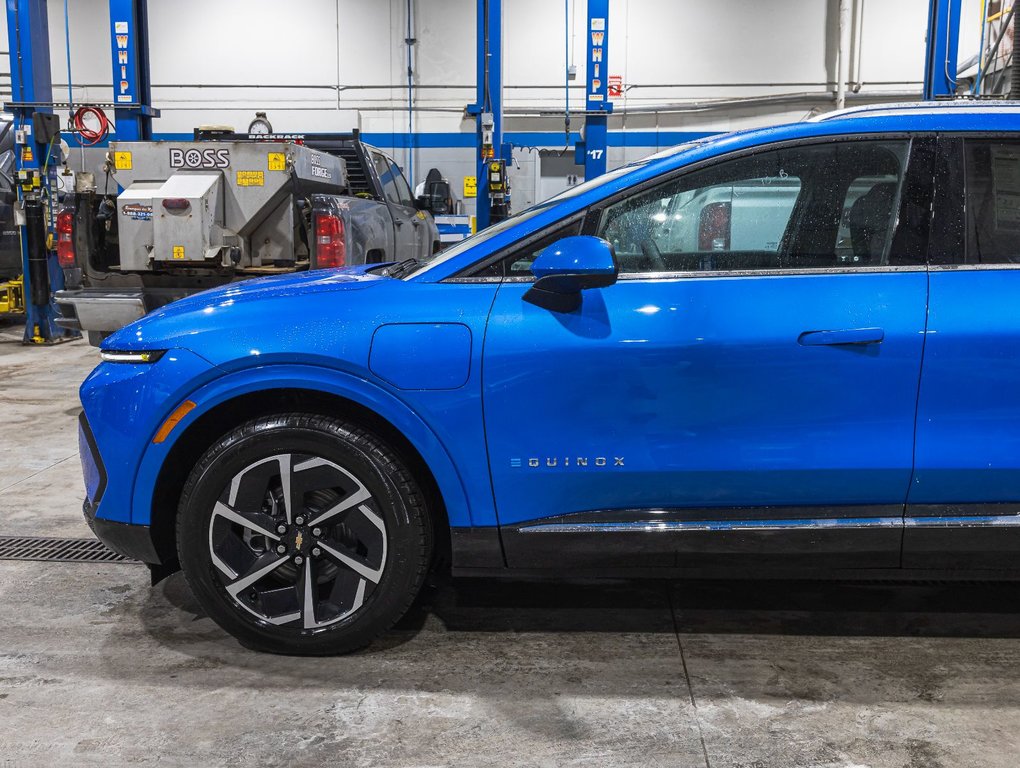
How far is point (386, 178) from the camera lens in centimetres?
972

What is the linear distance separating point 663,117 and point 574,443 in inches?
598

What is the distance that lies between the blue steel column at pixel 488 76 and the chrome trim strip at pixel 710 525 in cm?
773

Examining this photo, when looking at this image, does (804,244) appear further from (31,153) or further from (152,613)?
(31,153)

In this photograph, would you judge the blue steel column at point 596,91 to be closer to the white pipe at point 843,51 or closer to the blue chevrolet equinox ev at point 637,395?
the blue chevrolet equinox ev at point 637,395

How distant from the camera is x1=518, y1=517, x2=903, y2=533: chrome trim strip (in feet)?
8.75

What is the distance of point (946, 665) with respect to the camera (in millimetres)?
2807

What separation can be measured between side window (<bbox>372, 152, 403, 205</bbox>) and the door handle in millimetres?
7293

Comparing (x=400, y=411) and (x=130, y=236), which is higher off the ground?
(x=130, y=236)

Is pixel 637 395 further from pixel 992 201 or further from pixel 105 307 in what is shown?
pixel 105 307

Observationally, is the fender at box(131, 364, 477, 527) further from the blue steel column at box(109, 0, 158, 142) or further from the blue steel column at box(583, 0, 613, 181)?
the blue steel column at box(109, 0, 158, 142)

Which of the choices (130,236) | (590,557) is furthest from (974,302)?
(130,236)

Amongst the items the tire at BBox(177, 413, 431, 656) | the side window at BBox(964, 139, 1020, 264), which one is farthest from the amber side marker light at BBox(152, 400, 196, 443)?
the side window at BBox(964, 139, 1020, 264)

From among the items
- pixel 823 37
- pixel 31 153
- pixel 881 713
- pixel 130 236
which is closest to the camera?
pixel 881 713

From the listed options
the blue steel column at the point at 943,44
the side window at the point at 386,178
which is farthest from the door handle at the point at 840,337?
the blue steel column at the point at 943,44
